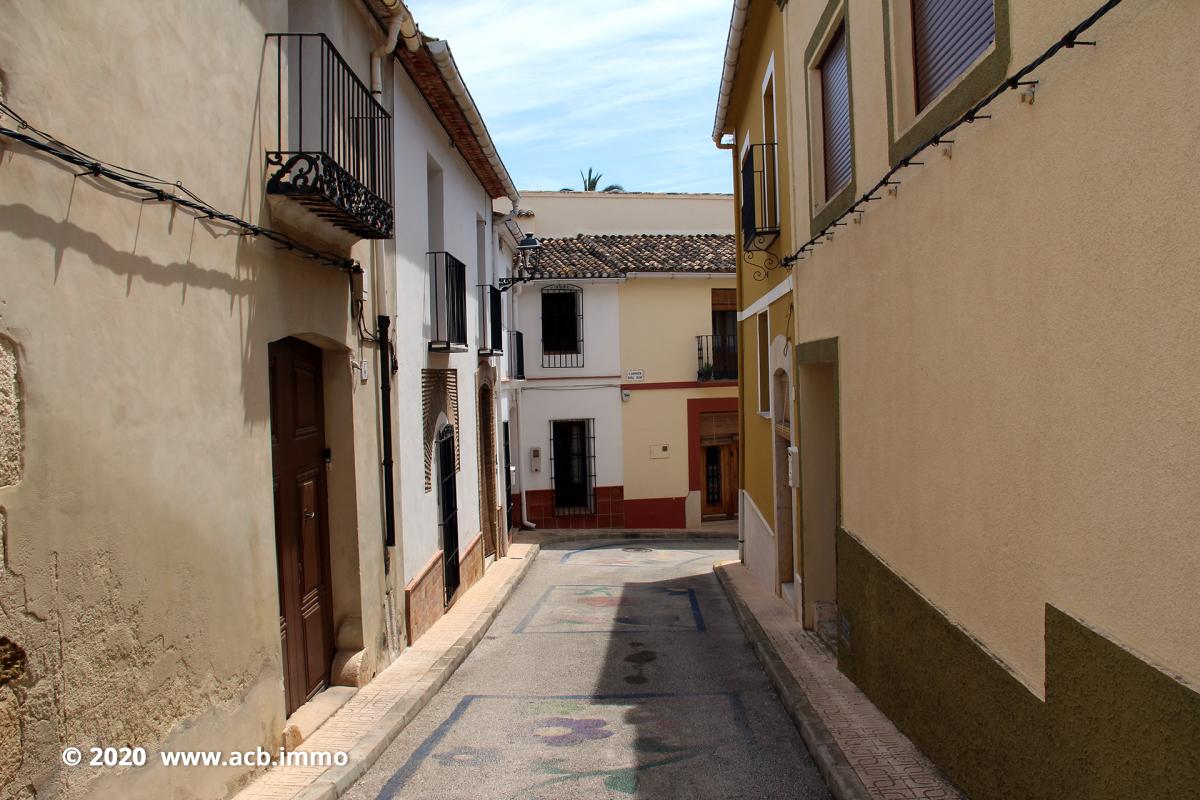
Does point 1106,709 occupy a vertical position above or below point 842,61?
below

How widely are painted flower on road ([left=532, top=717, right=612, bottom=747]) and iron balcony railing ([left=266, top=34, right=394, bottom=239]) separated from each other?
12.1 ft

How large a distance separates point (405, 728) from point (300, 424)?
228cm

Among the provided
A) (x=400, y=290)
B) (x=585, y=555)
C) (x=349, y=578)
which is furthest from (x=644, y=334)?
(x=349, y=578)

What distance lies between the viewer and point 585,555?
18.1 metres

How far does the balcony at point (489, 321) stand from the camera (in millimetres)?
14617

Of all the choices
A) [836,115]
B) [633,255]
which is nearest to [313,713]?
[836,115]

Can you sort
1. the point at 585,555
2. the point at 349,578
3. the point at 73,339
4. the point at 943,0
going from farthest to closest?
the point at 585,555
the point at 349,578
the point at 943,0
the point at 73,339

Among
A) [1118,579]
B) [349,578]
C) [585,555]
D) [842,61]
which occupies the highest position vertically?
[842,61]

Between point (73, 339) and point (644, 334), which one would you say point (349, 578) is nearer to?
point (73, 339)

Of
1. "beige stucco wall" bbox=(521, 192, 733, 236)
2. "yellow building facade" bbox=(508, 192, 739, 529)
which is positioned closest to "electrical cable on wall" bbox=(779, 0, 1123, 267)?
"yellow building facade" bbox=(508, 192, 739, 529)

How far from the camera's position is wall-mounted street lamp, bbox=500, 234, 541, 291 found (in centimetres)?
1820

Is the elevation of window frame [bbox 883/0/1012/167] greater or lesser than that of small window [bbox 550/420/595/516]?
greater

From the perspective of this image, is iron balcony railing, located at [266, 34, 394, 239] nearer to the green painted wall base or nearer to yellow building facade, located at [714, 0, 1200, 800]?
yellow building facade, located at [714, 0, 1200, 800]

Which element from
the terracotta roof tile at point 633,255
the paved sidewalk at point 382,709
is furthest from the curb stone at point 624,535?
the paved sidewalk at point 382,709
